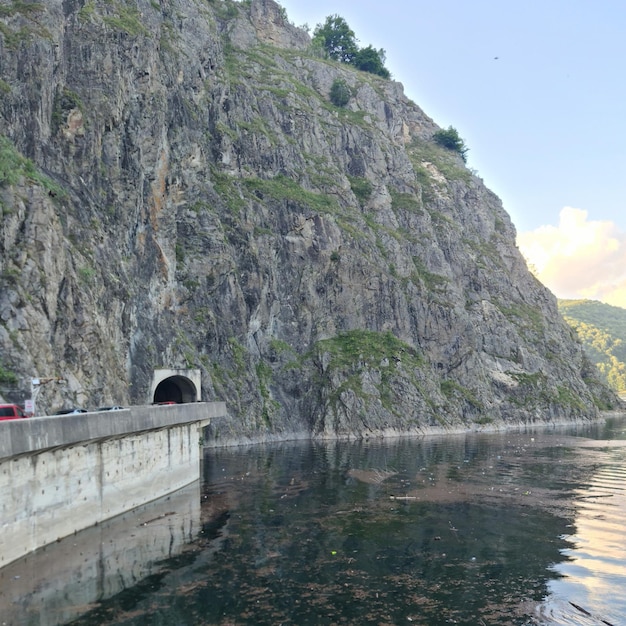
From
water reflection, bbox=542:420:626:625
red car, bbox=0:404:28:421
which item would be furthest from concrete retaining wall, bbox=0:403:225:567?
water reflection, bbox=542:420:626:625

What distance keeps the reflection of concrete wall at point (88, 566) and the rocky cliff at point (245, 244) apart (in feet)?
48.1

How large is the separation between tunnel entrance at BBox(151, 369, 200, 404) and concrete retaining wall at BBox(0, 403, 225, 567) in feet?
67.1

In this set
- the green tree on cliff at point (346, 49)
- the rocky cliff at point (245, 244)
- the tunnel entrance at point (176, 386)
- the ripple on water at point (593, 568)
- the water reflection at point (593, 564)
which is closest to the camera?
the ripple on water at point (593, 568)

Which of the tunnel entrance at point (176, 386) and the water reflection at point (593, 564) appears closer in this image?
the water reflection at point (593, 564)

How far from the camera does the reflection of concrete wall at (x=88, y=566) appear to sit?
71.7 ft

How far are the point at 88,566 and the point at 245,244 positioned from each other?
227 ft

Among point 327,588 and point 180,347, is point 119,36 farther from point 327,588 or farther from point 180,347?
point 327,588

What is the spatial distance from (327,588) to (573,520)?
1900cm

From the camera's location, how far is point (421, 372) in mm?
105000

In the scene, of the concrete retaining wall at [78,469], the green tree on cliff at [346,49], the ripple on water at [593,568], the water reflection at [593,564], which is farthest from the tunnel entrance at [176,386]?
the green tree on cliff at [346,49]

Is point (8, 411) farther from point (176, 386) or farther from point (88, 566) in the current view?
point (176, 386)

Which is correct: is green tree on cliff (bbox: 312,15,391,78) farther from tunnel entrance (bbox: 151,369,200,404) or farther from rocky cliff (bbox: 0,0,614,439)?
tunnel entrance (bbox: 151,369,200,404)

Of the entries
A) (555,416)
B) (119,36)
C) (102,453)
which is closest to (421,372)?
(555,416)

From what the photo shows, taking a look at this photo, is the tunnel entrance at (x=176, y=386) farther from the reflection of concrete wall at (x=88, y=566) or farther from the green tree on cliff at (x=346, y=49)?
the green tree on cliff at (x=346, y=49)
